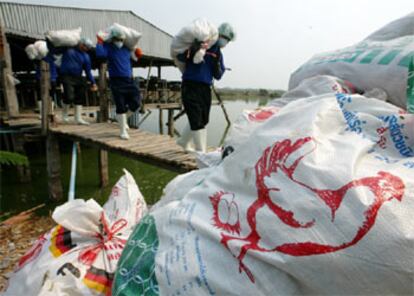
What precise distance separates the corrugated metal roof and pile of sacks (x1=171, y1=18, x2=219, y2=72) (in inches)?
243

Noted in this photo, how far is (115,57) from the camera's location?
12.9 feet

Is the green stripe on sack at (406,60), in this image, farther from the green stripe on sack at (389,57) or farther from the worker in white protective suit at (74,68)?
the worker in white protective suit at (74,68)

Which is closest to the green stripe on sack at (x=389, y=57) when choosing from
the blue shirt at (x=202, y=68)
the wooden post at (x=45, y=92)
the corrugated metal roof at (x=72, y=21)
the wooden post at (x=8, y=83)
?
the blue shirt at (x=202, y=68)

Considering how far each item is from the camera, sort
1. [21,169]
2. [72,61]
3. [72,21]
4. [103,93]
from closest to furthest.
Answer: [72,61] < [103,93] < [21,169] < [72,21]

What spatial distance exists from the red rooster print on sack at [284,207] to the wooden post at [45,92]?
4588 mm

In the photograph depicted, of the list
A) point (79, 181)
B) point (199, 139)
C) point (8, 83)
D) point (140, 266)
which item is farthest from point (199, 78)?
point (8, 83)

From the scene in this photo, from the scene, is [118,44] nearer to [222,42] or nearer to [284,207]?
[222,42]

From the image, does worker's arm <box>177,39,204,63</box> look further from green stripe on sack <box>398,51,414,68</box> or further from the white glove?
green stripe on sack <box>398,51,414,68</box>

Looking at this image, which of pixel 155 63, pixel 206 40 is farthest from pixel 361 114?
pixel 155 63

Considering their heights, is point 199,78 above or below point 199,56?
below

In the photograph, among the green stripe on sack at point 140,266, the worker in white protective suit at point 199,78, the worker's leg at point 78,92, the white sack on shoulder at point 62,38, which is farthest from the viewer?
the worker's leg at point 78,92

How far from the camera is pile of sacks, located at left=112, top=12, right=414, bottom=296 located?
535 millimetres

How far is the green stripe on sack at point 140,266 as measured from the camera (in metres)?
0.75

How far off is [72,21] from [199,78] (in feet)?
31.4
